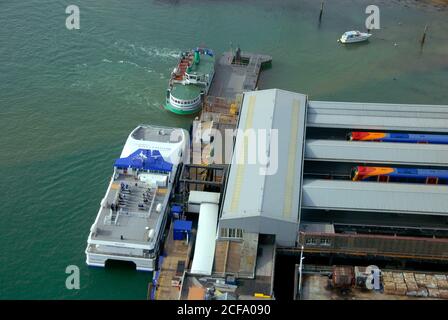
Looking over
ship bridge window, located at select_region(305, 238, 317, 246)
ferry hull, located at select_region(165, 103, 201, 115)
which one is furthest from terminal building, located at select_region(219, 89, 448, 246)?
ferry hull, located at select_region(165, 103, 201, 115)

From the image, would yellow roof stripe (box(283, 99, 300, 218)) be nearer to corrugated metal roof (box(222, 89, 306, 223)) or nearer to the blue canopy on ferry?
corrugated metal roof (box(222, 89, 306, 223))

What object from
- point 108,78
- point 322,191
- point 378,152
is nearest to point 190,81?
point 108,78

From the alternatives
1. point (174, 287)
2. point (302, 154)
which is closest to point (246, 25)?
point (302, 154)

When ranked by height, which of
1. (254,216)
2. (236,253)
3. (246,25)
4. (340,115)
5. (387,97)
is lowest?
(236,253)

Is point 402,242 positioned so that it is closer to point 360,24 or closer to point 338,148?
point 338,148

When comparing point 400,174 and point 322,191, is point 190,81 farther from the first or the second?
point 400,174

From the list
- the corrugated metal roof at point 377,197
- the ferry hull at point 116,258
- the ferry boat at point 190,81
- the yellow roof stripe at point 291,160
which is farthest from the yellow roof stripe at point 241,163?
the ferry boat at point 190,81
